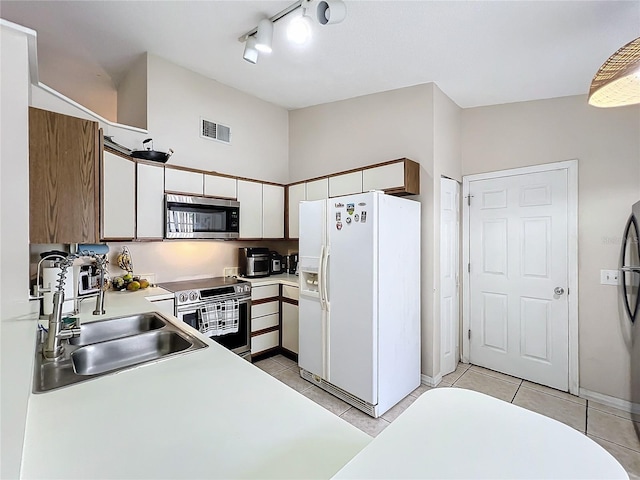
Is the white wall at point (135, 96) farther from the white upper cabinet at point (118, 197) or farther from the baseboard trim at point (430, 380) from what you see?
the baseboard trim at point (430, 380)

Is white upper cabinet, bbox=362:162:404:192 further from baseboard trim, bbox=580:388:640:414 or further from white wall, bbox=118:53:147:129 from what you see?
baseboard trim, bbox=580:388:640:414

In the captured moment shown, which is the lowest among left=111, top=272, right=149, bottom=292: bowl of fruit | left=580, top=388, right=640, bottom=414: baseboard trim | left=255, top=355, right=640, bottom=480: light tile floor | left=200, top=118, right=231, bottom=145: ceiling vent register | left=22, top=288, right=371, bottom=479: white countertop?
left=255, top=355, right=640, bottom=480: light tile floor

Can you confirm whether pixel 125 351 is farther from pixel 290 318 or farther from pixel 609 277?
pixel 609 277

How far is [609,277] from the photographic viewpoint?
252 cm

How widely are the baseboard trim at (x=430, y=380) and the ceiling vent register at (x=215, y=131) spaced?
134 inches

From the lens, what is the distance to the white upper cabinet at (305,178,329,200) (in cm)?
338

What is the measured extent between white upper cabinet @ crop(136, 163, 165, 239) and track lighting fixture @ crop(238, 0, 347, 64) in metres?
1.33

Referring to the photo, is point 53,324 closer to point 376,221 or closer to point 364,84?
point 376,221

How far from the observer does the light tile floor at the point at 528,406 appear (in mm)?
2104

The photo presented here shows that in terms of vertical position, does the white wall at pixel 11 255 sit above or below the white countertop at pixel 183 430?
above

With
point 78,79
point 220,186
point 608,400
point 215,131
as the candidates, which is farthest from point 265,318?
point 78,79

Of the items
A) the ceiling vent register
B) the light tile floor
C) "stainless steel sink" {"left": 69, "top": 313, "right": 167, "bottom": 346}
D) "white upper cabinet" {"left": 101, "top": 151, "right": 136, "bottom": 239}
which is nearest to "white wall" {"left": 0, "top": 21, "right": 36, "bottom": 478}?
"stainless steel sink" {"left": 69, "top": 313, "right": 167, "bottom": 346}

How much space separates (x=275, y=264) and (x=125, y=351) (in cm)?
231

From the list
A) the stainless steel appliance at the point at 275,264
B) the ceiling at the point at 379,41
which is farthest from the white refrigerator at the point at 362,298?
the ceiling at the point at 379,41
